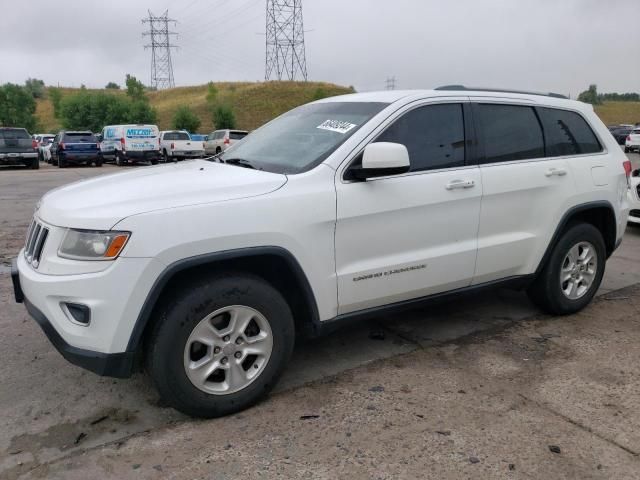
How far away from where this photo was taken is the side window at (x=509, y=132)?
3885 mm

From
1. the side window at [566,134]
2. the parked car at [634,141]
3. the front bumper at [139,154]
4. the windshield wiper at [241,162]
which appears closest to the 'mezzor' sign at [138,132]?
the front bumper at [139,154]

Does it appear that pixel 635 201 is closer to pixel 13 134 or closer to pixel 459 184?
pixel 459 184

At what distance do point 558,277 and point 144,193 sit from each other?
3207 mm

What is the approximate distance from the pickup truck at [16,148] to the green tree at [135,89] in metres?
38.6

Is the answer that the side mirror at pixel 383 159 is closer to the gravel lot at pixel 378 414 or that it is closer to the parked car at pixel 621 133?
the gravel lot at pixel 378 414

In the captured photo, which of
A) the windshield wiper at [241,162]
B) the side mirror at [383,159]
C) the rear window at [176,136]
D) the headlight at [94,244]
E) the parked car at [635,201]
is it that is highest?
the side mirror at [383,159]

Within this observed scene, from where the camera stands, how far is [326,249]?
3.12m

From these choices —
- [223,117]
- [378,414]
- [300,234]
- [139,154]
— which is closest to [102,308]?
[300,234]

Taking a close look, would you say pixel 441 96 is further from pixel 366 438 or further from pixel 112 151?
pixel 112 151

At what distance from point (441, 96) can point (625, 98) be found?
13082 cm

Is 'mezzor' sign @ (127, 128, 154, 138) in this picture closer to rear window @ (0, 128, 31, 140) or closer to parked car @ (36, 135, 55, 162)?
rear window @ (0, 128, 31, 140)

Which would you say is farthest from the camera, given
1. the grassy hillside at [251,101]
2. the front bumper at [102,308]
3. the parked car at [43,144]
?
the grassy hillside at [251,101]

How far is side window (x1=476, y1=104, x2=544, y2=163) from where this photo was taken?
3885mm

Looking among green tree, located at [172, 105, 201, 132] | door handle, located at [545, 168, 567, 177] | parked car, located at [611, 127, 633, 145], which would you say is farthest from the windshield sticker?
green tree, located at [172, 105, 201, 132]
